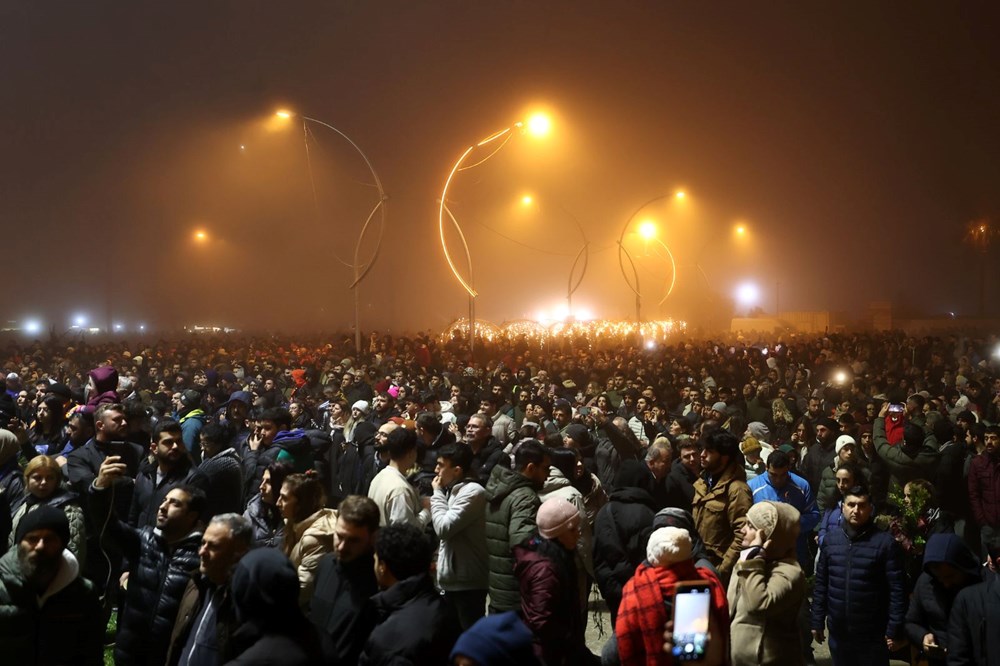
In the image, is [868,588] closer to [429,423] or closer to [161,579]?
[429,423]

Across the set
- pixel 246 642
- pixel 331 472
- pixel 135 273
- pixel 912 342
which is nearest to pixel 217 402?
pixel 331 472

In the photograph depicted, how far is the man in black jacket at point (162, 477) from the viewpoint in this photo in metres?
6.95

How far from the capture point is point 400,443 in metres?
7.05

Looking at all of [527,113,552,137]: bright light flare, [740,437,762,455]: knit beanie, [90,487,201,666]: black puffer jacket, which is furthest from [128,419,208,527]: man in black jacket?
[527,113,552,137]: bright light flare

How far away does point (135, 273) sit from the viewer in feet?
212

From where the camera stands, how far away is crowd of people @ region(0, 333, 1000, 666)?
447 centimetres

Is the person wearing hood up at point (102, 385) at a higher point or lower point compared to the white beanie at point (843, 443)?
higher

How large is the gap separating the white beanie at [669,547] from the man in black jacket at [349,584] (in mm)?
1466

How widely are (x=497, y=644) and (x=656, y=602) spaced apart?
1.72 metres

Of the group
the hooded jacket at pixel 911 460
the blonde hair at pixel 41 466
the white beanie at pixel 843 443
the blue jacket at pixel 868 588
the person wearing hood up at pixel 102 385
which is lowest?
the blue jacket at pixel 868 588

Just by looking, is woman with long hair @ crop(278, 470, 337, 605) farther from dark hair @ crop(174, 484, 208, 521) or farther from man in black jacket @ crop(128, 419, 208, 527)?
man in black jacket @ crop(128, 419, 208, 527)

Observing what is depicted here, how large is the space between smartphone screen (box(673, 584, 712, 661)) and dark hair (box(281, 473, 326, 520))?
2543 millimetres

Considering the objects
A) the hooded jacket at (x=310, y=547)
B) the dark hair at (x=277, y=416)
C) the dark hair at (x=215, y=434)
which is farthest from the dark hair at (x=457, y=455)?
the dark hair at (x=215, y=434)

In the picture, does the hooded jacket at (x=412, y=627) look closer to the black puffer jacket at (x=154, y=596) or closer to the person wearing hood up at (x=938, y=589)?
the black puffer jacket at (x=154, y=596)
